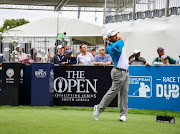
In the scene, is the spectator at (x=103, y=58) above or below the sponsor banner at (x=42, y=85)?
above

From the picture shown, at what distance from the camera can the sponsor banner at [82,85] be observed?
13562mm

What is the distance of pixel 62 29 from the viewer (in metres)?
33.9

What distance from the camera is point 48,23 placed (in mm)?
34125

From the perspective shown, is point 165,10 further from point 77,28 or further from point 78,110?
point 77,28

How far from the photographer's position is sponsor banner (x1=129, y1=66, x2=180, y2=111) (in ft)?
41.8

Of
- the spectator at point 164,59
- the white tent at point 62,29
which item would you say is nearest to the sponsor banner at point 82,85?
the spectator at point 164,59

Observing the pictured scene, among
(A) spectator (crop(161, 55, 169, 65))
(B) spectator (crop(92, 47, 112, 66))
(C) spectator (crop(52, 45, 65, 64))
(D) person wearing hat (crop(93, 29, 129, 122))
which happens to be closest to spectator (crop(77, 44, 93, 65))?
(B) spectator (crop(92, 47, 112, 66))

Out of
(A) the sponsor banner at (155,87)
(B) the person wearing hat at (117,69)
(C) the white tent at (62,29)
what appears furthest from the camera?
(C) the white tent at (62,29)

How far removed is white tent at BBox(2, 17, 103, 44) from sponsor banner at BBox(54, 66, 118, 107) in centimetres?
1619

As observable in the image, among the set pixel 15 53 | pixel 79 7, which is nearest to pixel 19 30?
pixel 79 7

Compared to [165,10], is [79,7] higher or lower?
higher

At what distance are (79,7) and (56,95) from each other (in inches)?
1096

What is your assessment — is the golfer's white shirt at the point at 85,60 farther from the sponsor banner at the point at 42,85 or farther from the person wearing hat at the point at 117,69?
the person wearing hat at the point at 117,69

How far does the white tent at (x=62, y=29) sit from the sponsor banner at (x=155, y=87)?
16829 mm
